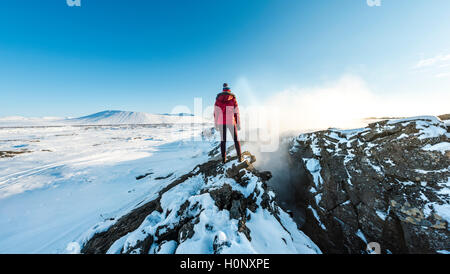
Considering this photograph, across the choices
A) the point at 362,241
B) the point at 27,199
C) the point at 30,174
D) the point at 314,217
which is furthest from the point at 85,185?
the point at 362,241

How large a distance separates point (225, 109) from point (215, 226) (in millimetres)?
4047

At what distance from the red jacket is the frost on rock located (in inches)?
80.7

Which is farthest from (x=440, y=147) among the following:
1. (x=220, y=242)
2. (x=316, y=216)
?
(x=220, y=242)

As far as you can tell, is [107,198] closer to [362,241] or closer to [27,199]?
[27,199]

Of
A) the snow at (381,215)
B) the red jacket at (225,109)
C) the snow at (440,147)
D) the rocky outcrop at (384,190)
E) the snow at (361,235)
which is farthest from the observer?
the red jacket at (225,109)

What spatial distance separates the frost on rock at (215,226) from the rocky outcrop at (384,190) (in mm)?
1486

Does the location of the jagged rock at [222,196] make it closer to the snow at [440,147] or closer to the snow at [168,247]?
the snow at [168,247]

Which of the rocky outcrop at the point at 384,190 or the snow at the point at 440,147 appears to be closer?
the rocky outcrop at the point at 384,190

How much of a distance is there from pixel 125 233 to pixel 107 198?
22.5ft

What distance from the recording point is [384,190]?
471 cm

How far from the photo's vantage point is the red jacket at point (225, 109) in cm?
576

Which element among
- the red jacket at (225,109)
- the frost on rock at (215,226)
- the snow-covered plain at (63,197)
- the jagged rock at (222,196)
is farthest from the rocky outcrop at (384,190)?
the snow-covered plain at (63,197)

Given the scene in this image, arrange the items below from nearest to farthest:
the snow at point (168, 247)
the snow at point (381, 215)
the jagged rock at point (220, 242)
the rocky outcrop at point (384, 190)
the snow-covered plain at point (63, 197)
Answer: the jagged rock at point (220, 242), the snow at point (168, 247), the rocky outcrop at point (384, 190), the snow at point (381, 215), the snow-covered plain at point (63, 197)
